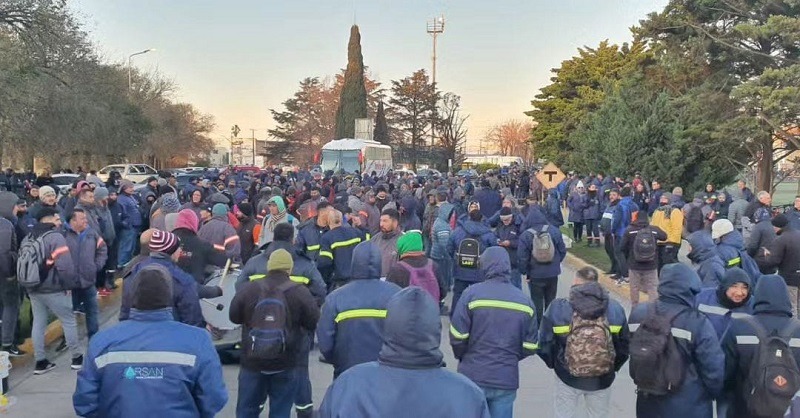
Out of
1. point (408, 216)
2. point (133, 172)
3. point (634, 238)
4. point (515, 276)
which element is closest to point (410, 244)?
point (515, 276)

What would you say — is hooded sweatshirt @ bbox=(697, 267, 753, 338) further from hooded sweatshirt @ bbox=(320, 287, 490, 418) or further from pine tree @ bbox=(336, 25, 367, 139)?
pine tree @ bbox=(336, 25, 367, 139)

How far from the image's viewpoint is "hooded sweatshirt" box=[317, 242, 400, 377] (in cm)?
554

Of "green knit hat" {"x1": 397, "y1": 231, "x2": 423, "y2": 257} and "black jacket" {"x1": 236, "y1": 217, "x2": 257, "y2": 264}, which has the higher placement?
"green knit hat" {"x1": 397, "y1": 231, "x2": 423, "y2": 257}

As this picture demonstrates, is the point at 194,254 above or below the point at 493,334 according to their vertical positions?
above

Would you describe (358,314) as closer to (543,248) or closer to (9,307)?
(543,248)

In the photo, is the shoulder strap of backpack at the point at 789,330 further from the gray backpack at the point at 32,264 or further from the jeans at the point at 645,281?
the gray backpack at the point at 32,264

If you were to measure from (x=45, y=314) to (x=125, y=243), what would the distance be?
224 inches

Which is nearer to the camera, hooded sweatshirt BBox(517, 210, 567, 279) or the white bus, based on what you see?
hooded sweatshirt BBox(517, 210, 567, 279)

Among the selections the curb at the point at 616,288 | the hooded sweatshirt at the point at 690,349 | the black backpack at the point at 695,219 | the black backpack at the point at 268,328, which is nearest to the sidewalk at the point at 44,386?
the black backpack at the point at 268,328

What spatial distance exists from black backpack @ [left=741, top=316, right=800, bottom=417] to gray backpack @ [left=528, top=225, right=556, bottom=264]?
14.1 feet

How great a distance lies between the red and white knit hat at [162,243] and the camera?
599cm

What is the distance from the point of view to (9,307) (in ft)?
27.6

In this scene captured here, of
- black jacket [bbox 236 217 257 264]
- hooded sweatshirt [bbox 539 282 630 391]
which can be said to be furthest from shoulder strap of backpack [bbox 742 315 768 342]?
black jacket [bbox 236 217 257 264]

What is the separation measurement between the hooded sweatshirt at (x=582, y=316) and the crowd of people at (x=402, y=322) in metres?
0.01
